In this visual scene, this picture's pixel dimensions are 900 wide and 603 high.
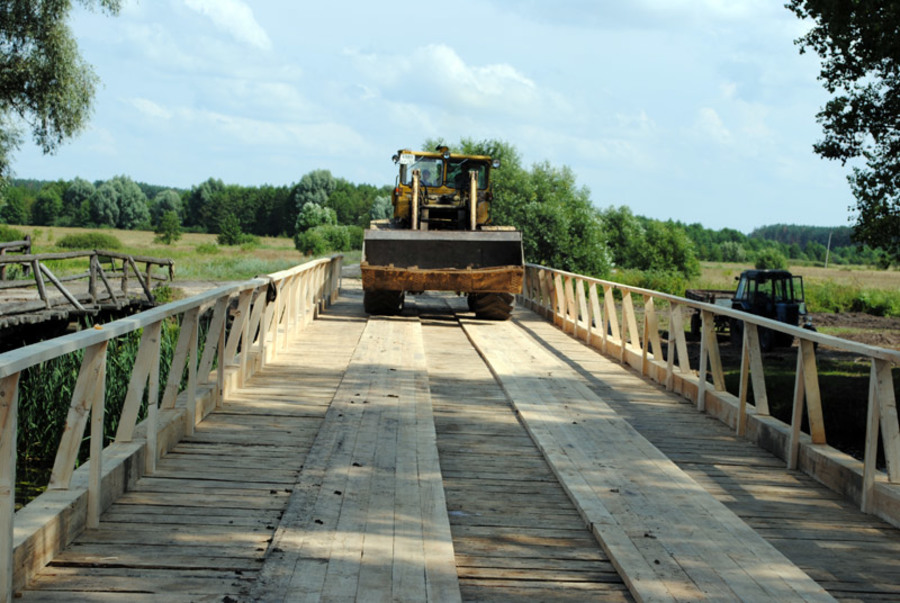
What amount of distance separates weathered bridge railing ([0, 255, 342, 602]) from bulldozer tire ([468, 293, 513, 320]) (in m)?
8.42

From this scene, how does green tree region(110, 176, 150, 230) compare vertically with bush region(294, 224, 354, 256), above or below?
above

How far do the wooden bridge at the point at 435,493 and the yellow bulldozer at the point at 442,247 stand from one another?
6326 mm

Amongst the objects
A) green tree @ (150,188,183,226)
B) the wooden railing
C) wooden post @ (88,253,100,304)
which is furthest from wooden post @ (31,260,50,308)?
green tree @ (150,188,183,226)

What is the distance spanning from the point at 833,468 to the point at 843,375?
11673 millimetres

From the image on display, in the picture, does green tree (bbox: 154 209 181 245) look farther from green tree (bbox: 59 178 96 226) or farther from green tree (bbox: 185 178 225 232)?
green tree (bbox: 185 178 225 232)

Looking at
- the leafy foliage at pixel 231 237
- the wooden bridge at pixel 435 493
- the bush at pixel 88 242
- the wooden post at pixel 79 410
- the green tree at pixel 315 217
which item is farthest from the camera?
the green tree at pixel 315 217

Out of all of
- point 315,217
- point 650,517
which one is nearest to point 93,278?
point 650,517

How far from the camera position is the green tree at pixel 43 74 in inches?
885

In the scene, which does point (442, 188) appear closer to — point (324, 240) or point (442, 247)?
point (442, 247)

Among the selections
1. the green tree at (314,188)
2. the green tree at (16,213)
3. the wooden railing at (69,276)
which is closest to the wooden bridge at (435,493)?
the wooden railing at (69,276)

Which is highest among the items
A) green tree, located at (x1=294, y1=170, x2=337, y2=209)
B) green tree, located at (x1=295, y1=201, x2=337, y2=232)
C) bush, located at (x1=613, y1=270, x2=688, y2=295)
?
green tree, located at (x1=294, y1=170, x2=337, y2=209)

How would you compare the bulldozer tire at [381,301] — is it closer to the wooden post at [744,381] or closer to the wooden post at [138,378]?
the wooden post at [744,381]

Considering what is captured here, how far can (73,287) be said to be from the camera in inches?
826

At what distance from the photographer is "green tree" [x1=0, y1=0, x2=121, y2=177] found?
22484 millimetres
